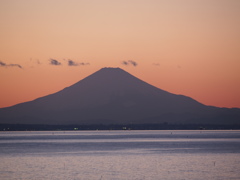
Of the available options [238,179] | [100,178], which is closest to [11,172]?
[100,178]

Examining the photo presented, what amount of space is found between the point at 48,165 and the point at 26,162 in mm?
6140

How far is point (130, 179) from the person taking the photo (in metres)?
49.6

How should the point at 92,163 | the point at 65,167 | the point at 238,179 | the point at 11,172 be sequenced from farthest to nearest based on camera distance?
the point at 92,163 → the point at 65,167 → the point at 11,172 → the point at 238,179

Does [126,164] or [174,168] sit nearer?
[174,168]

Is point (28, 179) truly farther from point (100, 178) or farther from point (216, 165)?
point (216, 165)

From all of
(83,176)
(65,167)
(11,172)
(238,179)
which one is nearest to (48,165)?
(65,167)

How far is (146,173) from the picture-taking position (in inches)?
2162

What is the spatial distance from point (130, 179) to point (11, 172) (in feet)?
47.4

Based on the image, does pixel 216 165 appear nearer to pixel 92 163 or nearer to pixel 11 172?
pixel 92 163

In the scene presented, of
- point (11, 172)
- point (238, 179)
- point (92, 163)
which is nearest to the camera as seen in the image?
point (238, 179)

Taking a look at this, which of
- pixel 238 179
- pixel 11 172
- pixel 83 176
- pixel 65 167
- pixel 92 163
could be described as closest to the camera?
pixel 238 179

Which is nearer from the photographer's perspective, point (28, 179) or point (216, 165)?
point (28, 179)

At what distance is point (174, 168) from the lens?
2383 inches

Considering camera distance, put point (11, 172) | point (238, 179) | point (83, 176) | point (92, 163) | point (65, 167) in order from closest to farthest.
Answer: point (238, 179) → point (83, 176) → point (11, 172) → point (65, 167) → point (92, 163)
